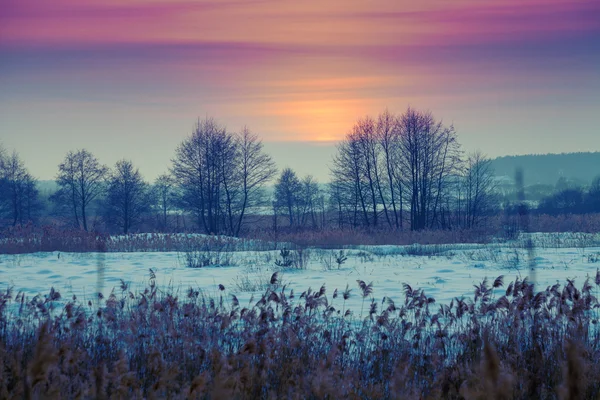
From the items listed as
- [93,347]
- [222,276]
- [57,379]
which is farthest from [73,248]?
[57,379]

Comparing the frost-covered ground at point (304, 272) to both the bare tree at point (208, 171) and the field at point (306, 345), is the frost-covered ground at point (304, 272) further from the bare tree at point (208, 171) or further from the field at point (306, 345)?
the bare tree at point (208, 171)

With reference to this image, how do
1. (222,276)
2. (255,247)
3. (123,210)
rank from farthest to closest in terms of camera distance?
(123,210)
(255,247)
(222,276)

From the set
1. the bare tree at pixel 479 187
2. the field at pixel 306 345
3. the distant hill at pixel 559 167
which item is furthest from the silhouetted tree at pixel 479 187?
the distant hill at pixel 559 167

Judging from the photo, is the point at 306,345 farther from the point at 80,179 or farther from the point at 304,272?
the point at 80,179

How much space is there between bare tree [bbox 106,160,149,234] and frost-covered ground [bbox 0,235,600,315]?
35.8 m

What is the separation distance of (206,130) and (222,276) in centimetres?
3109

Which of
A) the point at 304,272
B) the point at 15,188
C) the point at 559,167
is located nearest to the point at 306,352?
the point at 304,272

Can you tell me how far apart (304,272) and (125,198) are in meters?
43.3

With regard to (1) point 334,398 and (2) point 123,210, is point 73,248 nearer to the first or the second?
(1) point 334,398

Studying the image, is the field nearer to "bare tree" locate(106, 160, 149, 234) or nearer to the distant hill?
"bare tree" locate(106, 160, 149, 234)

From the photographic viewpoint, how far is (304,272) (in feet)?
46.4

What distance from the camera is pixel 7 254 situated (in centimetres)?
1952

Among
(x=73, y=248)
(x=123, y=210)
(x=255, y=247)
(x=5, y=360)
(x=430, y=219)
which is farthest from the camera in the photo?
(x=123, y=210)

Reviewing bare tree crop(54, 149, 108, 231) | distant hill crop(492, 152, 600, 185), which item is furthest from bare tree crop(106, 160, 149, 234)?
distant hill crop(492, 152, 600, 185)
